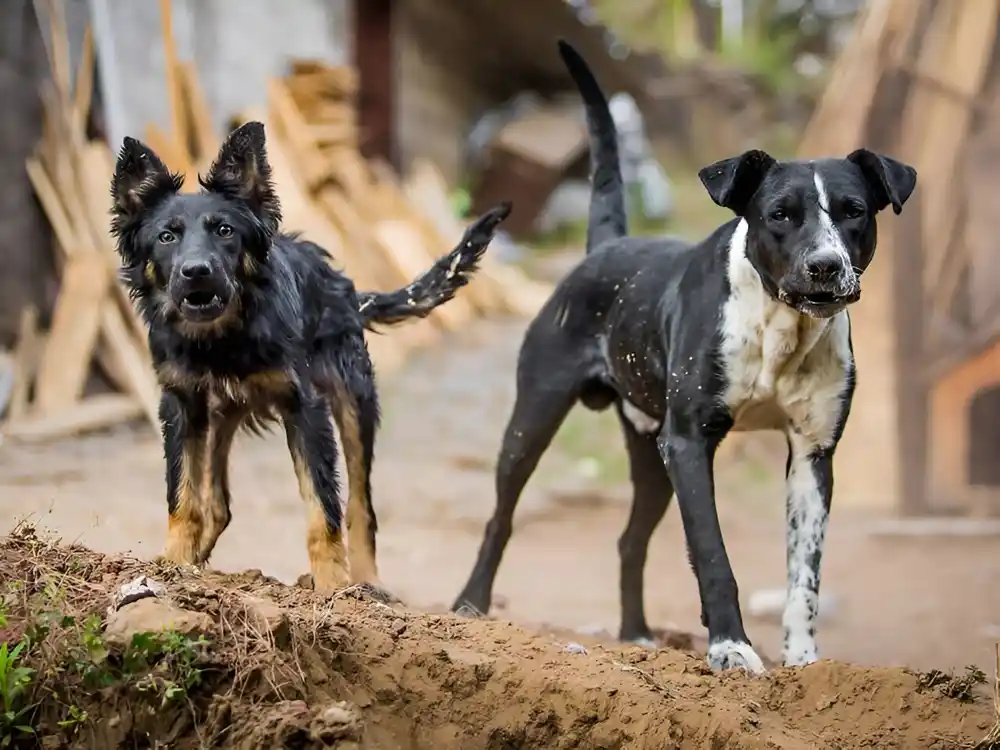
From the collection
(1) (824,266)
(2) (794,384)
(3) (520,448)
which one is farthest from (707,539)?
(3) (520,448)

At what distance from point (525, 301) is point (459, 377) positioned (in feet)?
6.66

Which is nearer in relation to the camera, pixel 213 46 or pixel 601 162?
pixel 601 162

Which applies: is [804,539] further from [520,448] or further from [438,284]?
[438,284]

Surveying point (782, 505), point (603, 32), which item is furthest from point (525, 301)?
point (603, 32)

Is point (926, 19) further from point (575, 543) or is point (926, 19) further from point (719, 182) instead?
point (719, 182)

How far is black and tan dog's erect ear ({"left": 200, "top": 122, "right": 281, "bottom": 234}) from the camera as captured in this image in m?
4.11

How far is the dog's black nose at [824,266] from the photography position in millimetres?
3887

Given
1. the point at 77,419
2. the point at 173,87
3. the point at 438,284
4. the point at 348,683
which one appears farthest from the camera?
the point at 173,87

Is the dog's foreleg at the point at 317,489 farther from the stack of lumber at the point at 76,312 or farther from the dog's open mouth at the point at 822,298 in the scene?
the stack of lumber at the point at 76,312

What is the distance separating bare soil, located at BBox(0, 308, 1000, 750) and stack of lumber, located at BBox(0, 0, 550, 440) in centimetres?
37

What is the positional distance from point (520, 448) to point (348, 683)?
219 cm

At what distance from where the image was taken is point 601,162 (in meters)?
5.83

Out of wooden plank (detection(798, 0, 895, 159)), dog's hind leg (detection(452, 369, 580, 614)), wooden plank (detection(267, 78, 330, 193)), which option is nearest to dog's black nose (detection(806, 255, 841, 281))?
dog's hind leg (detection(452, 369, 580, 614))

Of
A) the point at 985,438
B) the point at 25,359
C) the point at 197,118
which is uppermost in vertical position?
the point at 197,118
